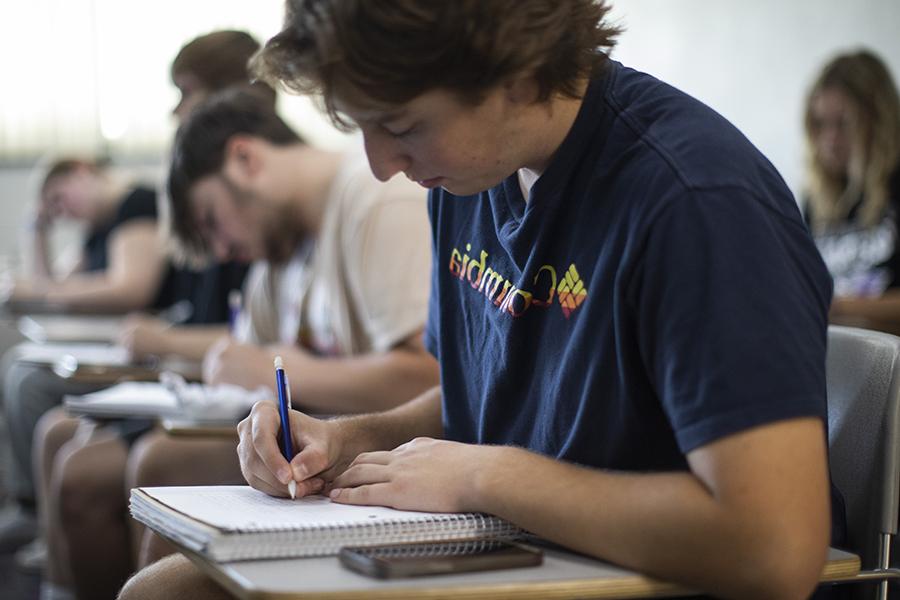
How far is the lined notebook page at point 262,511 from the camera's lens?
37.4 inches

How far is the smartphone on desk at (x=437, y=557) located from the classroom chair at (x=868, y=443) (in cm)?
42

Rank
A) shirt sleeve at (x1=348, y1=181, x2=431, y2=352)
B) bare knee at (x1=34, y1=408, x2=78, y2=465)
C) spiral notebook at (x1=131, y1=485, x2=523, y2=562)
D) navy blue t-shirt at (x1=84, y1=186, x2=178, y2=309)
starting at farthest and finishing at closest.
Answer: navy blue t-shirt at (x1=84, y1=186, x2=178, y2=309), bare knee at (x1=34, y1=408, x2=78, y2=465), shirt sleeve at (x1=348, y1=181, x2=431, y2=352), spiral notebook at (x1=131, y1=485, x2=523, y2=562)

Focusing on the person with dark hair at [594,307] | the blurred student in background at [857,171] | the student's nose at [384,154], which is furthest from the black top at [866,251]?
the student's nose at [384,154]

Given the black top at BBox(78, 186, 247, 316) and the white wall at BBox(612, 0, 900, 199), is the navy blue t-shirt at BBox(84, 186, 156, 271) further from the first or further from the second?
the white wall at BBox(612, 0, 900, 199)

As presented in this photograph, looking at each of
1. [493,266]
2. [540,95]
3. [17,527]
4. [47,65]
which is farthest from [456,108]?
[47,65]

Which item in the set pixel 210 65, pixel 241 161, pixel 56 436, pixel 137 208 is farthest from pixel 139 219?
pixel 241 161

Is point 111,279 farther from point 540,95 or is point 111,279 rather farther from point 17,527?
point 540,95

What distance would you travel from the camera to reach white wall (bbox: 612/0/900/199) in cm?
301

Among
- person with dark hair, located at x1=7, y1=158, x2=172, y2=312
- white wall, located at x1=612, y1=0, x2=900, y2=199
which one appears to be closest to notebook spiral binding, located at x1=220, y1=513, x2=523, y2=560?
white wall, located at x1=612, y1=0, x2=900, y2=199

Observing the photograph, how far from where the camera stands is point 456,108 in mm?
1019

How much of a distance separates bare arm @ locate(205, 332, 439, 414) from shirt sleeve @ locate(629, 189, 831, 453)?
0.96 m

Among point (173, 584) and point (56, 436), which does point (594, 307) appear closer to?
point (173, 584)

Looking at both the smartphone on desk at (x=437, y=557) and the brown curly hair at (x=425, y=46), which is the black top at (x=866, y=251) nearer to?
the brown curly hair at (x=425, y=46)

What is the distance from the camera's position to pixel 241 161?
7.53 feet
